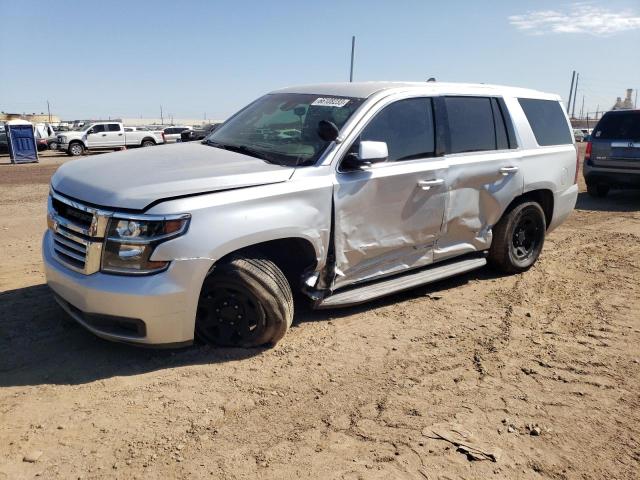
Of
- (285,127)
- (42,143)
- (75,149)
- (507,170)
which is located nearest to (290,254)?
(285,127)

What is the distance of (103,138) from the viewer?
29.4m

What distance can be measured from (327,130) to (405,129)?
90 cm

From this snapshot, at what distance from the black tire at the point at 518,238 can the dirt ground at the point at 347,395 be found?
631 mm

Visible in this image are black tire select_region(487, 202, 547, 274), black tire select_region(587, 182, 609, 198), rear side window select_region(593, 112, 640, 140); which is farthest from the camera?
black tire select_region(587, 182, 609, 198)

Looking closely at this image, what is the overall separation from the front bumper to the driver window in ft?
5.83

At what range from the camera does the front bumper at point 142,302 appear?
3332 mm

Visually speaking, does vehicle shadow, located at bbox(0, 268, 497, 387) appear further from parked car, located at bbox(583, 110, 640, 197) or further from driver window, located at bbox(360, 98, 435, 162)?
parked car, located at bbox(583, 110, 640, 197)

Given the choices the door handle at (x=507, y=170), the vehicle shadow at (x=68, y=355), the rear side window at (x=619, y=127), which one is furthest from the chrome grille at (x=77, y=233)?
the rear side window at (x=619, y=127)

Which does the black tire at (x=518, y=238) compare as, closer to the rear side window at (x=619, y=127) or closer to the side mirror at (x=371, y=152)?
the side mirror at (x=371, y=152)

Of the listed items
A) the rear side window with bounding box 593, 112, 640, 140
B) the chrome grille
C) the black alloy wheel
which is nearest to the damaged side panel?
the black alloy wheel

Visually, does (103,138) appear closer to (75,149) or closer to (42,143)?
(75,149)

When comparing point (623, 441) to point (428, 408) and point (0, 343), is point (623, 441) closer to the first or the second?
point (428, 408)

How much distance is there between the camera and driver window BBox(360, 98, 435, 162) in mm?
4383

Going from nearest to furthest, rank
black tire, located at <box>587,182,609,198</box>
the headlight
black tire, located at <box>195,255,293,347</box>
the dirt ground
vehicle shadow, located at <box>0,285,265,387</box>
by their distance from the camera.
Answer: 1. the dirt ground
2. the headlight
3. vehicle shadow, located at <box>0,285,265,387</box>
4. black tire, located at <box>195,255,293,347</box>
5. black tire, located at <box>587,182,609,198</box>
